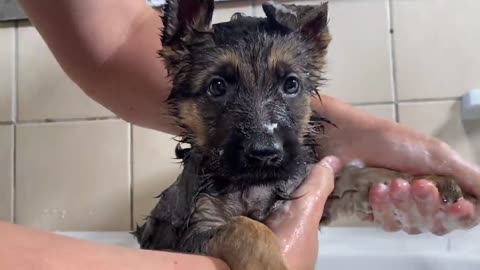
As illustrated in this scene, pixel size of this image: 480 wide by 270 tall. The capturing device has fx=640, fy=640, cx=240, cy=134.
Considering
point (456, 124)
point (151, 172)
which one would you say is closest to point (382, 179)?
point (456, 124)

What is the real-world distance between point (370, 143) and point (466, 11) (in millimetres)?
545

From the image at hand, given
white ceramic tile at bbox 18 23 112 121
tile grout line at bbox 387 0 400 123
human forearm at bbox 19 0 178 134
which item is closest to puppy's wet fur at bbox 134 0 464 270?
human forearm at bbox 19 0 178 134

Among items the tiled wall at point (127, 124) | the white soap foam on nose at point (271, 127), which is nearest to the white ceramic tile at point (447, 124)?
the tiled wall at point (127, 124)

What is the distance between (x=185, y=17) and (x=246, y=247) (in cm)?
42

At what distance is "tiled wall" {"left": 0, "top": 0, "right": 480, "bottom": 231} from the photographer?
62.9 inches

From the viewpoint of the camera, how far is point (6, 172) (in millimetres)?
1862

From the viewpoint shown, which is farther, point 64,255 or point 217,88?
point 217,88

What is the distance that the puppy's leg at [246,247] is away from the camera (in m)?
0.88

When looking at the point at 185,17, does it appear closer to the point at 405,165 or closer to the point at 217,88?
the point at 217,88

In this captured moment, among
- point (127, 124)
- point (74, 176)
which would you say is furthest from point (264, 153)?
point (74, 176)

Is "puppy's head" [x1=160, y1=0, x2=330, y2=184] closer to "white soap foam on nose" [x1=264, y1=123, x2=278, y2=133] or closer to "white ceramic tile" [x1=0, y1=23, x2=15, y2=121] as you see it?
"white soap foam on nose" [x1=264, y1=123, x2=278, y2=133]

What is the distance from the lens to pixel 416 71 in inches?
63.7

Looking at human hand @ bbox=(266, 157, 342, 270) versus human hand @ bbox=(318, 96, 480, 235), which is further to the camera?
human hand @ bbox=(318, 96, 480, 235)

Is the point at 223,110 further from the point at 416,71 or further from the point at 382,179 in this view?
the point at 416,71
